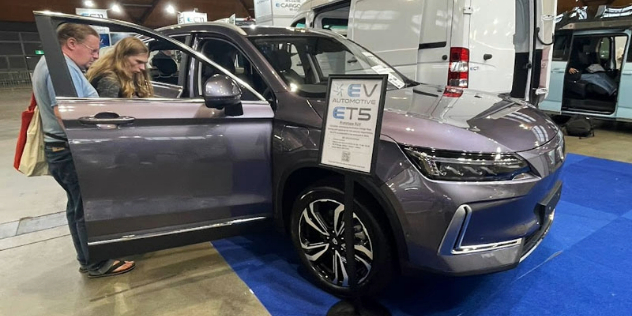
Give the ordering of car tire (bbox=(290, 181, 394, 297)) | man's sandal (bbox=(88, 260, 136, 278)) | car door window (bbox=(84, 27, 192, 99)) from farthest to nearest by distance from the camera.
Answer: car door window (bbox=(84, 27, 192, 99)) < man's sandal (bbox=(88, 260, 136, 278)) < car tire (bbox=(290, 181, 394, 297))

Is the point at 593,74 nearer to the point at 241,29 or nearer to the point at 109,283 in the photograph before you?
the point at 241,29

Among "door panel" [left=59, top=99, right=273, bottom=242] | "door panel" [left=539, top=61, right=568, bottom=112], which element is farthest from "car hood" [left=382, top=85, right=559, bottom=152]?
"door panel" [left=539, top=61, right=568, bottom=112]

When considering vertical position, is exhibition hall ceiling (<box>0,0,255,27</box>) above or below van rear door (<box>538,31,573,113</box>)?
above

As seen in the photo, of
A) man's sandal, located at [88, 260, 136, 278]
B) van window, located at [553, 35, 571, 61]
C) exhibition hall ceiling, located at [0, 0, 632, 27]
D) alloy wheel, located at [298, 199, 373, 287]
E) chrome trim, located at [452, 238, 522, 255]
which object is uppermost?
exhibition hall ceiling, located at [0, 0, 632, 27]

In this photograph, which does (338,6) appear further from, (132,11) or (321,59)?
(132,11)

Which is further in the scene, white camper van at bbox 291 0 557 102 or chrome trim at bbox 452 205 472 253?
white camper van at bbox 291 0 557 102

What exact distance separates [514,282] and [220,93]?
→ 6.25 ft

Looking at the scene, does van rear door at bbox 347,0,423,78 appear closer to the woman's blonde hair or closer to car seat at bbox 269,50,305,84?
car seat at bbox 269,50,305,84

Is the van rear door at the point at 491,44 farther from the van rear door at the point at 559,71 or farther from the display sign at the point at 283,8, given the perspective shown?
the display sign at the point at 283,8

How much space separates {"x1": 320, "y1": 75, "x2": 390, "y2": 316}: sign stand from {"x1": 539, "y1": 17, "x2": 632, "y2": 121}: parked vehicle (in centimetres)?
617

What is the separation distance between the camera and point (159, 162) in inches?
84.5

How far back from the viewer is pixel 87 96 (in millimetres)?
2125

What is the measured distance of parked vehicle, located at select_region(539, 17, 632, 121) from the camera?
6.42 m

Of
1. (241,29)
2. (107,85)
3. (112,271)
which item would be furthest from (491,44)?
(112,271)
